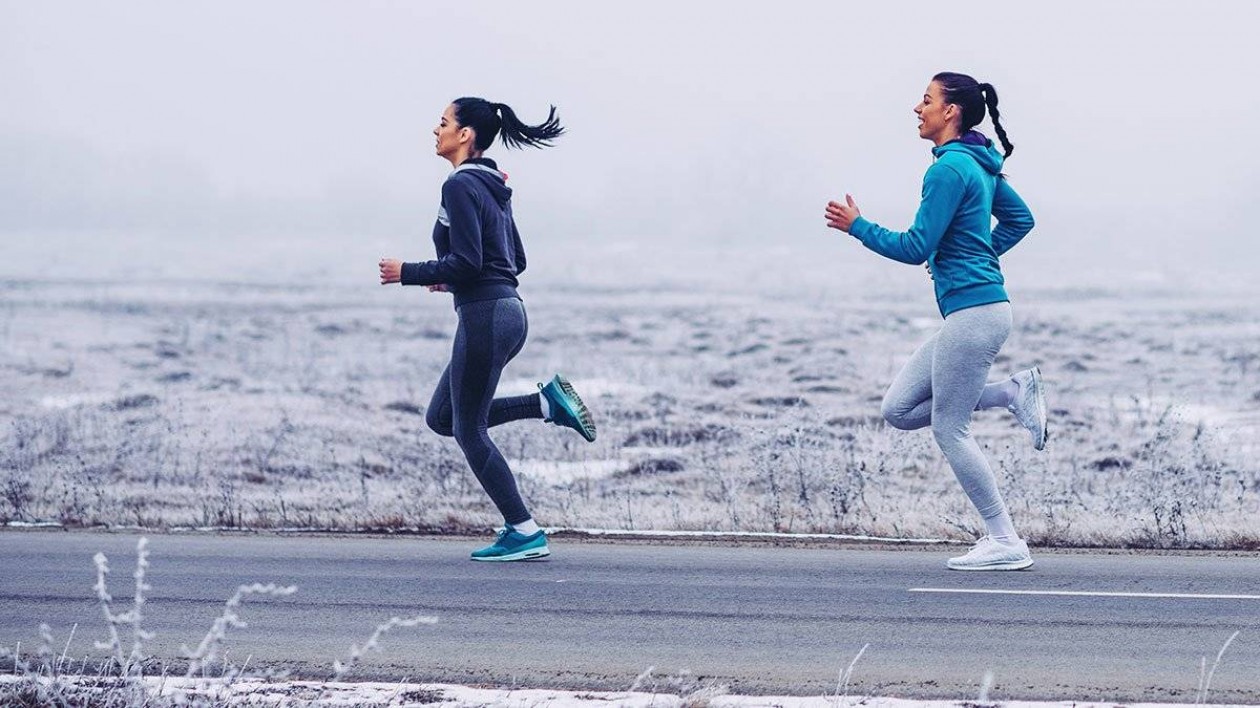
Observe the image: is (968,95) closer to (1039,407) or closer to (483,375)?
(1039,407)

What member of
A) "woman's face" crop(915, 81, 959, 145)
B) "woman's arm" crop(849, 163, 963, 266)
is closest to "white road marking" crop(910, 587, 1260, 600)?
"woman's arm" crop(849, 163, 963, 266)

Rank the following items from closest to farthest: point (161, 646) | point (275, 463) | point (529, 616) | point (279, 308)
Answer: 1. point (161, 646)
2. point (529, 616)
3. point (275, 463)
4. point (279, 308)

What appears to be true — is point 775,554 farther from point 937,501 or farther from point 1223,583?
point 937,501

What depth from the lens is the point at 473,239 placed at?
23.5 feet

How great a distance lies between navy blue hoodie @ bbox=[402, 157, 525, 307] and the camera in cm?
714

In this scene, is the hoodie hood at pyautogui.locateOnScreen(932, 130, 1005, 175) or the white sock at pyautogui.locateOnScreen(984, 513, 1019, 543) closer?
the hoodie hood at pyautogui.locateOnScreen(932, 130, 1005, 175)

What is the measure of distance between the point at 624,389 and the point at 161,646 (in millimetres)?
15594

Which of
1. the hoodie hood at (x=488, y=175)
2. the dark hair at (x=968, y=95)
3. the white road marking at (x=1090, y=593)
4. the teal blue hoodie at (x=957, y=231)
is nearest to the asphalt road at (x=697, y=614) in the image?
the white road marking at (x=1090, y=593)

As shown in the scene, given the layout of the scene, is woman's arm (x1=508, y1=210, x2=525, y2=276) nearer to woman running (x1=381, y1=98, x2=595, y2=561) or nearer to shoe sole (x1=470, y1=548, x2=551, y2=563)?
woman running (x1=381, y1=98, x2=595, y2=561)

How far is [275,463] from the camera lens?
14.5 m

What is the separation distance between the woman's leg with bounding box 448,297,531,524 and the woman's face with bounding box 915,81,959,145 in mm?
2133

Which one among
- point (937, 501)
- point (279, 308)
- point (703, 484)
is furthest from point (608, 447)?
point (279, 308)

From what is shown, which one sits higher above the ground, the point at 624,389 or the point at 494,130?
the point at 494,130

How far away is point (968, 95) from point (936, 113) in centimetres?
16
